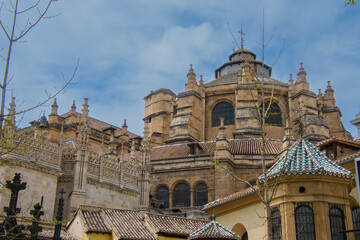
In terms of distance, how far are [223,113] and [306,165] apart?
29586mm

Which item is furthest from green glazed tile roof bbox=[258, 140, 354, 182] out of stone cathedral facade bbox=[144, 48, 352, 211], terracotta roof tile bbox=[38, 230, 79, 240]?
stone cathedral facade bbox=[144, 48, 352, 211]

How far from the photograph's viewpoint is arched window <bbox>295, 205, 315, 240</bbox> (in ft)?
52.7

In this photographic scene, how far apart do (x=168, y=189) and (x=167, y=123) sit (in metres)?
13.9

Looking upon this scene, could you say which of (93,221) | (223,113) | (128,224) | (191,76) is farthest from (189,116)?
(93,221)

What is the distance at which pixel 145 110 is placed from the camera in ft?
174

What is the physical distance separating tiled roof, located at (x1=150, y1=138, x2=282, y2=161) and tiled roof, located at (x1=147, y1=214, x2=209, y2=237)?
37.9ft

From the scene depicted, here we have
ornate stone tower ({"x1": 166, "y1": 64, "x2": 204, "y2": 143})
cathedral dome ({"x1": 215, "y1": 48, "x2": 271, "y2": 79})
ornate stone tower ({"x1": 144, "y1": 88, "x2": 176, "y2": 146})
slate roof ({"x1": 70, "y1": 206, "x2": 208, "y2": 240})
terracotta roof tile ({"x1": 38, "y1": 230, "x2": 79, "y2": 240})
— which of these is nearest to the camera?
terracotta roof tile ({"x1": 38, "y1": 230, "x2": 79, "y2": 240})

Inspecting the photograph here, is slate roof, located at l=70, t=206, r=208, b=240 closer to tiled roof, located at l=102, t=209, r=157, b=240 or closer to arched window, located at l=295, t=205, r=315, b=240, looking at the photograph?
tiled roof, located at l=102, t=209, r=157, b=240

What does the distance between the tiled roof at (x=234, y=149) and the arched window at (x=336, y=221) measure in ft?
60.8

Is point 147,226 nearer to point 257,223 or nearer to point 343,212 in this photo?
point 257,223

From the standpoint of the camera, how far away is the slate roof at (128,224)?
20.6 metres

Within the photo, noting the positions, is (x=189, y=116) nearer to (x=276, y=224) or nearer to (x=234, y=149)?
(x=234, y=149)

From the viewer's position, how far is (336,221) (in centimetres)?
1630

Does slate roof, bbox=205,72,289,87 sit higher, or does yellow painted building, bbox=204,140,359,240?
slate roof, bbox=205,72,289,87
